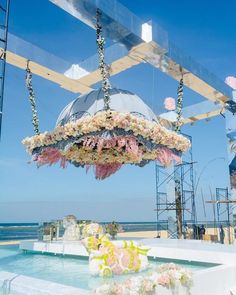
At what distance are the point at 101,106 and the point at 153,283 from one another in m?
3.69

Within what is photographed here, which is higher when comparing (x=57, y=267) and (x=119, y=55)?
(x=119, y=55)

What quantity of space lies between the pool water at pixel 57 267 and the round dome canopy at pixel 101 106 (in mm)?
3170

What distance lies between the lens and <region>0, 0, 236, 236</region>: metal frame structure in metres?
7.56

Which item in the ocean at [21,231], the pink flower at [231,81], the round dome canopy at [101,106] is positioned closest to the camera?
the round dome canopy at [101,106]

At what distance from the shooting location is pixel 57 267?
25.1 feet

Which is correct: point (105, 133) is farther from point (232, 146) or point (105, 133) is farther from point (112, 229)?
point (232, 146)

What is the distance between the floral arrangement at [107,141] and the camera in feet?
20.3

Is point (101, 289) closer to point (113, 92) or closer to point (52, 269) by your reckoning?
point (52, 269)

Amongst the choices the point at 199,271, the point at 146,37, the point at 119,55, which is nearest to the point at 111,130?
the point at 199,271

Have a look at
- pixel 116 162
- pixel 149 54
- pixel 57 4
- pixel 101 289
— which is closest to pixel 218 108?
pixel 149 54

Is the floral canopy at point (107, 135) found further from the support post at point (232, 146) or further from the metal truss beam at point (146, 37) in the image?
the support post at point (232, 146)

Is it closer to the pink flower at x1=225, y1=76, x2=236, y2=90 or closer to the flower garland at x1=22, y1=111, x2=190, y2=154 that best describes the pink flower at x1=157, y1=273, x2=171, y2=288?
the flower garland at x1=22, y1=111, x2=190, y2=154

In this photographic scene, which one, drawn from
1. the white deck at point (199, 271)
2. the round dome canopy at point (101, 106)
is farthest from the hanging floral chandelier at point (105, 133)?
the white deck at point (199, 271)

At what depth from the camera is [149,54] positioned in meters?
9.26
